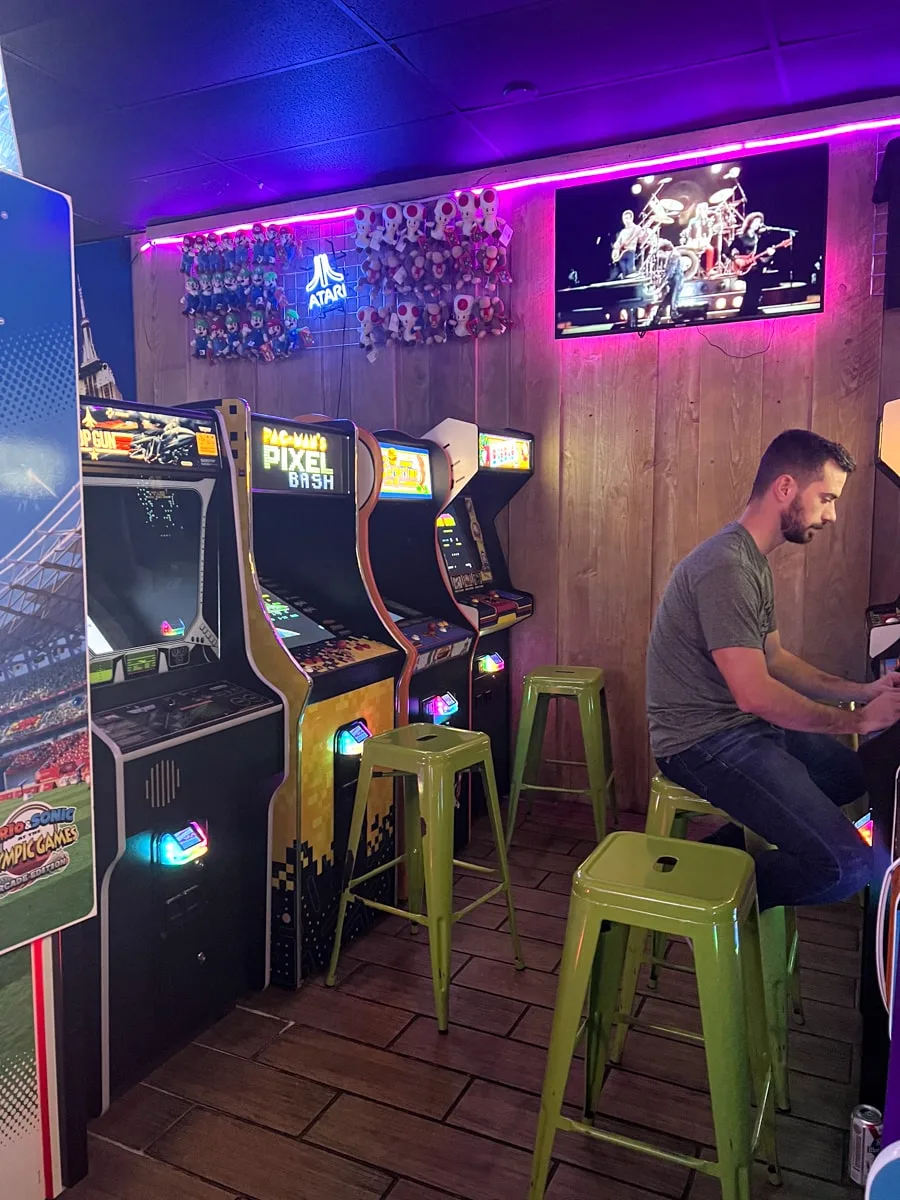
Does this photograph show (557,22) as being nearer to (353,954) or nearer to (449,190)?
(449,190)

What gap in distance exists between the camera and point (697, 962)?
1.58 metres

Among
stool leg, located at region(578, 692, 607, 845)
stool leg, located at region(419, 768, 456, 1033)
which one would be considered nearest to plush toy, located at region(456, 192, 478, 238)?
stool leg, located at region(578, 692, 607, 845)

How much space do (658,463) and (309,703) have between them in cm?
215

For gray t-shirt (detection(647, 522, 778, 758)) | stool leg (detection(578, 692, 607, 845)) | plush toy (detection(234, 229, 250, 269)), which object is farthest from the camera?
plush toy (detection(234, 229, 250, 269))

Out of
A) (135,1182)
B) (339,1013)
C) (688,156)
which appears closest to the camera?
(135,1182)

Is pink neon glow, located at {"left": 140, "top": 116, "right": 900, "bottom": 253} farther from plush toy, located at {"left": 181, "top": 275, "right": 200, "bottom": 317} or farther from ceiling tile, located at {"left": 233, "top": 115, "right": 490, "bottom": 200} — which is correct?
plush toy, located at {"left": 181, "top": 275, "right": 200, "bottom": 317}

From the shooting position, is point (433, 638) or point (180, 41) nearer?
point (180, 41)

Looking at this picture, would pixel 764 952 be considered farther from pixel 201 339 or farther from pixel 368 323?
pixel 201 339

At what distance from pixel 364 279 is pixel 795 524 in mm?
2741

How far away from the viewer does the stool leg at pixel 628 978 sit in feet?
7.04

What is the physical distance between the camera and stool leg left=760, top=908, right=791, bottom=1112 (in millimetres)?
2025

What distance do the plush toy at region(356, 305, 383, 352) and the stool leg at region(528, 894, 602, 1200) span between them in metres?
3.31

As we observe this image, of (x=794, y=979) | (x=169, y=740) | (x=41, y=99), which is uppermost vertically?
(x=41, y=99)

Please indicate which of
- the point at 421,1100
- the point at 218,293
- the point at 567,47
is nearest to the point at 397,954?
the point at 421,1100
